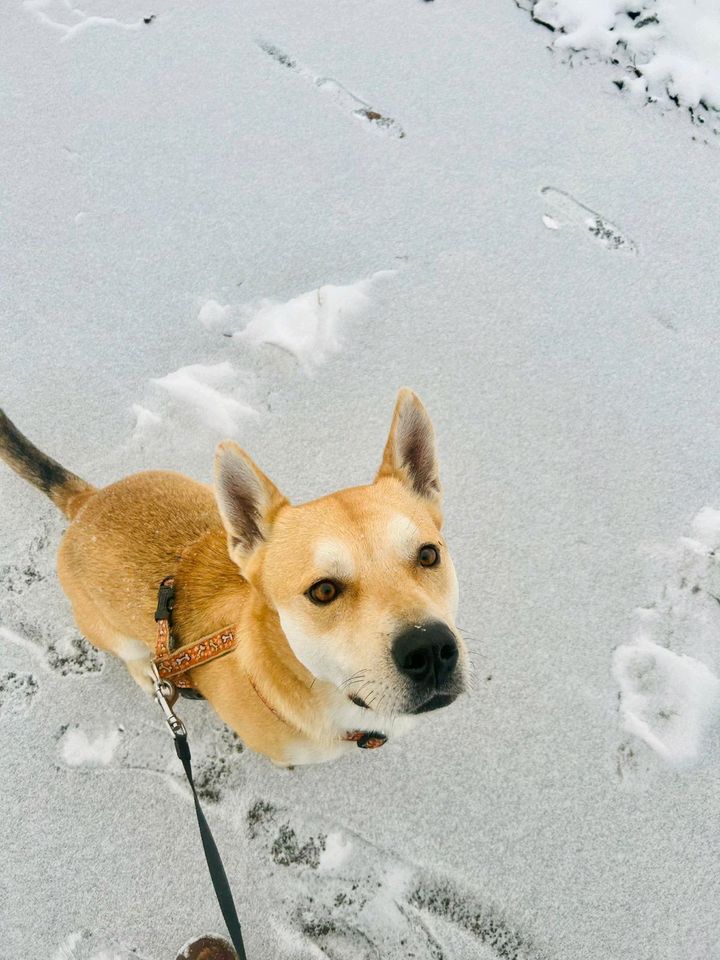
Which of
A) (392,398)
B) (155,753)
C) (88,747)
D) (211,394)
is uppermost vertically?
(392,398)

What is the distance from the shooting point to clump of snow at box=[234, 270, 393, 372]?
3.28m

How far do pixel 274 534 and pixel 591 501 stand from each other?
5.60ft

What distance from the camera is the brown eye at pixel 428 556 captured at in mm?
1760

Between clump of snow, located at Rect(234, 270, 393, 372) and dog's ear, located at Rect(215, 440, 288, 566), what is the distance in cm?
148

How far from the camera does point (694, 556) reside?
2.77 metres

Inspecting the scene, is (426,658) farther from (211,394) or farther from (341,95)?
(341,95)

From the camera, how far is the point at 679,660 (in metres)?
2.57

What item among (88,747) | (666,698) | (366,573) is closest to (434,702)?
(366,573)

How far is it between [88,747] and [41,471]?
116cm

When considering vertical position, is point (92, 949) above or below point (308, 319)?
below

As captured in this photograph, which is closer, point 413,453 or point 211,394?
point 413,453

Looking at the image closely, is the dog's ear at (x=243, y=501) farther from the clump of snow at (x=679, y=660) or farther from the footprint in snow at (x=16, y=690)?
the clump of snow at (x=679, y=660)

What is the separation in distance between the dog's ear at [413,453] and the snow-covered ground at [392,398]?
2.84ft

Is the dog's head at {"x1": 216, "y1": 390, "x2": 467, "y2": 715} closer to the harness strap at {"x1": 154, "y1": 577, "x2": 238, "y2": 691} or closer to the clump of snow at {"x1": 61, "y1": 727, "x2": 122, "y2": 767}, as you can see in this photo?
the harness strap at {"x1": 154, "y1": 577, "x2": 238, "y2": 691}
